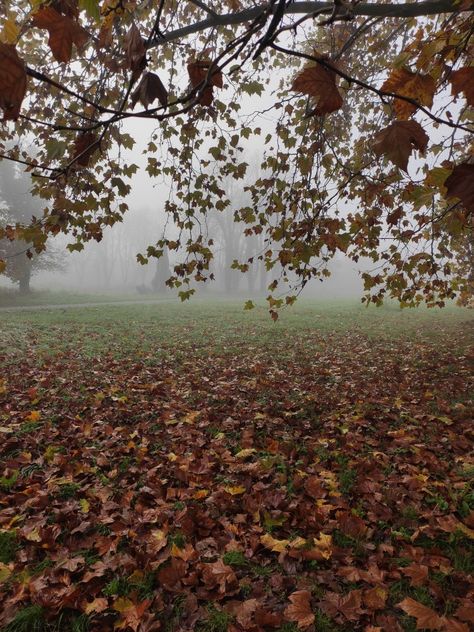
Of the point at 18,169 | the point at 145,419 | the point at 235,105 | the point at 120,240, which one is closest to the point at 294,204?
the point at 235,105

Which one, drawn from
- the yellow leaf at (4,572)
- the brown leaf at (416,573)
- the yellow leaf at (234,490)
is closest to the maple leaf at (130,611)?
the yellow leaf at (4,572)

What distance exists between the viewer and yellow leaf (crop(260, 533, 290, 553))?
7.97ft

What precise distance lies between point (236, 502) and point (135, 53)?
292 centimetres

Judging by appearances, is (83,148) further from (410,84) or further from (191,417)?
(191,417)

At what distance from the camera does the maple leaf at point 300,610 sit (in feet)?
6.32

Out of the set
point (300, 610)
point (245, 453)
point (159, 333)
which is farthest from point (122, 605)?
point (159, 333)

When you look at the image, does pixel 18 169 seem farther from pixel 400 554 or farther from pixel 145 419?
pixel 400 554

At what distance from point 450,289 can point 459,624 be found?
549 centimetres

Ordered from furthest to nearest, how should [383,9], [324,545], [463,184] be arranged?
[383,9]
[324,545]
[463,184]

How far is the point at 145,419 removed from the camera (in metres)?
4.54

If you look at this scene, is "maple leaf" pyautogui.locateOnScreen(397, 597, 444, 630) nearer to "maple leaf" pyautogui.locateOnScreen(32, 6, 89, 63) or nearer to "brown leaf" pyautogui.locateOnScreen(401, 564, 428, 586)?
"brown leaf" pyautogui.locateOnScreen(401, 564, 428, 586)

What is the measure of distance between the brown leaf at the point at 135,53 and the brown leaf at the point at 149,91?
5cm

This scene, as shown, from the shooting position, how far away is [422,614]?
1.93m

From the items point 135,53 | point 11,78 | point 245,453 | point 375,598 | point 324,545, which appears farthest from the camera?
point 245,453
